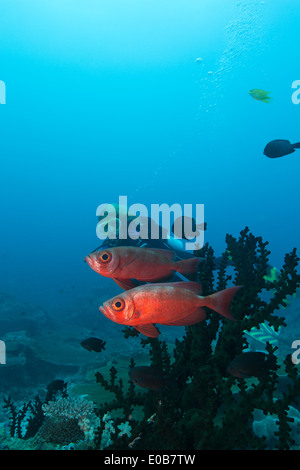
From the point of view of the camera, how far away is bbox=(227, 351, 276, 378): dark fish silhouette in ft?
9.23

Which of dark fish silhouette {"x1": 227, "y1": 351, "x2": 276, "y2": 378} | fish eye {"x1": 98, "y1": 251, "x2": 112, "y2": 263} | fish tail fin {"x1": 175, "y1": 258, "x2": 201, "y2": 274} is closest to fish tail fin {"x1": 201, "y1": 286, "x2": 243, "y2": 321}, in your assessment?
fish tail fin {"x1": 175, "y1": 258, "x2": 201, "y2": 274}

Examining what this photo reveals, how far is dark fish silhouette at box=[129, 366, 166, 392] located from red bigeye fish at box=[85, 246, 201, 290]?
1.34m

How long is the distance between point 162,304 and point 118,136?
95.3 m

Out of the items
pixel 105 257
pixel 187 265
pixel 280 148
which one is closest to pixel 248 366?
pixel 187 265

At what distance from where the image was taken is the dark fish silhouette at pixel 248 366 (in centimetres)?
281

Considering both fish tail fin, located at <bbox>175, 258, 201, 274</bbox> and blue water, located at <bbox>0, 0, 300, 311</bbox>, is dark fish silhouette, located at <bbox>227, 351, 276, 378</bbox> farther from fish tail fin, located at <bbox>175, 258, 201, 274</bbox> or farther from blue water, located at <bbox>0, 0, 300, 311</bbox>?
blue water, located at <bbox>0, 0, 300, 311</bbox>

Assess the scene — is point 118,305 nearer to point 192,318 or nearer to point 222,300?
point 192,318

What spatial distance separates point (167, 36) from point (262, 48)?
59.7ft

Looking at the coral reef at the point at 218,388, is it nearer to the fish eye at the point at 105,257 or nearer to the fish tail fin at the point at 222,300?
the fish tail fin at the point at 222,300

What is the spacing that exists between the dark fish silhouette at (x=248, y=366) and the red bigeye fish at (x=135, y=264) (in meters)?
1.24

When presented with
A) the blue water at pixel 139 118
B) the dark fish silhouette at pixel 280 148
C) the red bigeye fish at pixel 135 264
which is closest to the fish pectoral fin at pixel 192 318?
the red bigeye fish at pixel 135 264

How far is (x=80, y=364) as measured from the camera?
11.6 metres

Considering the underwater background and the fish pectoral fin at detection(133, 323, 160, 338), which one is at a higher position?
the underwater background

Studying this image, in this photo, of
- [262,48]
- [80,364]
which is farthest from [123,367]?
[262,48]
